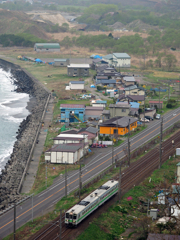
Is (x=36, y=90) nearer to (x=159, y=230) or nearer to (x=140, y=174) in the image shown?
(x=140, y=174)

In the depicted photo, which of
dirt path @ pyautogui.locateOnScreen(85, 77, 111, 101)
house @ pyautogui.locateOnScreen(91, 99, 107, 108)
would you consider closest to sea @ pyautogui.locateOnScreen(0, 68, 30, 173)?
house @ pyautogui.locateOnScreen(91, 99, 107, 108)

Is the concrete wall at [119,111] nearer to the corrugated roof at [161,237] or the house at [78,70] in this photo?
the corrugated roof at [161,237]

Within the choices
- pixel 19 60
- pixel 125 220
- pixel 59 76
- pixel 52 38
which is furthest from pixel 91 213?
pixel 52 38

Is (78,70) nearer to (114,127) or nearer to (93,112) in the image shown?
(93,112)

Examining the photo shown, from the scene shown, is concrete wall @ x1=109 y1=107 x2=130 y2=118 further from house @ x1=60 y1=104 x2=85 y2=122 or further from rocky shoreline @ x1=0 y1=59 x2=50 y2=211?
rocky shoreline @ x1=0 y1=59 x2=50 y2=211

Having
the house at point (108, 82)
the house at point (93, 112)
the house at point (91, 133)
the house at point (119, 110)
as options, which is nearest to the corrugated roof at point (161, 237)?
the house at point (91, 133)

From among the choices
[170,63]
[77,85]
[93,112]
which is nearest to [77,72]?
[77,85]
